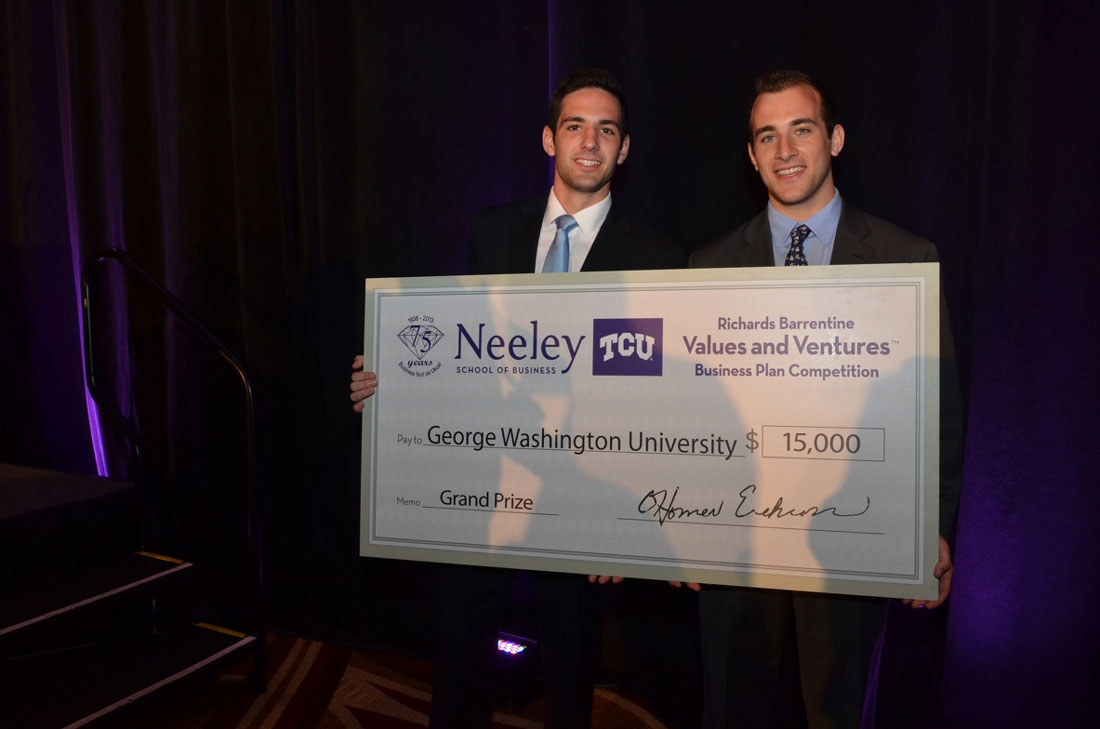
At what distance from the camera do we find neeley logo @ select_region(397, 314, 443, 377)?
142 cm

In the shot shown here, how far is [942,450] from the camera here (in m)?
1.34

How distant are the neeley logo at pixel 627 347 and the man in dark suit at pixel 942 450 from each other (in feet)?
1.07

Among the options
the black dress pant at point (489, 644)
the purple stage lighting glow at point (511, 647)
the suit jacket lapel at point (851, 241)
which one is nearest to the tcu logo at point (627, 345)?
the suit jacket lapel at point (851, 241)

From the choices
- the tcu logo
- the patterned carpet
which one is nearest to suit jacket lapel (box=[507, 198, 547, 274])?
the tcu logo

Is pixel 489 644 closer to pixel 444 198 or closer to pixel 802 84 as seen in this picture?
pixel 802 84

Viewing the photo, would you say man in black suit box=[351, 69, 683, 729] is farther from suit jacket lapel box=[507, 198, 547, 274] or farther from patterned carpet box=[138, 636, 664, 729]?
patterned carpet box=[138, 636, 664, 729]

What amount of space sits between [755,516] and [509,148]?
1685 mm

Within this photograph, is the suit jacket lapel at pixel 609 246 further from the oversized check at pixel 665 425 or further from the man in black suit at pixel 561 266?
the oversized check at pixel 665 425

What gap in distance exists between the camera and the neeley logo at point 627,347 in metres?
1.32

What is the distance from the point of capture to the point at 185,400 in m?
3.11

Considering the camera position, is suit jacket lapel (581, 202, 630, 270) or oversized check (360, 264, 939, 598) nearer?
oversized check (360, 264, 939, 598)

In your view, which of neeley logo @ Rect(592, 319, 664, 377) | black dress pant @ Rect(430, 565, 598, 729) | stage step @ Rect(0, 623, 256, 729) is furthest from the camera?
stage step @ Rect(0, 623, 256, 729)

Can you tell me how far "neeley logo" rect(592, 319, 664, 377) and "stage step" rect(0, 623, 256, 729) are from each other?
163 centimetres
